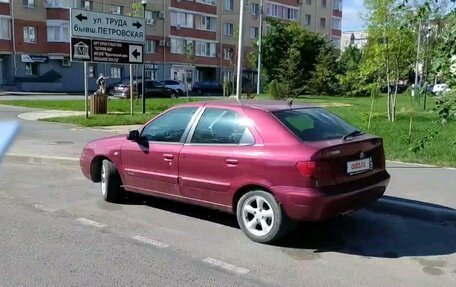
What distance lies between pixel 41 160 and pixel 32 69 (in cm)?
4117

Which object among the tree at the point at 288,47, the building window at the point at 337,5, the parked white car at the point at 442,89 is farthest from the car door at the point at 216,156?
the building window at the point at 337,5

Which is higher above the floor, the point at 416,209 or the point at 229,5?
the point at 229,5

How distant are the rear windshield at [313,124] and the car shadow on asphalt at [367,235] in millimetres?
1132

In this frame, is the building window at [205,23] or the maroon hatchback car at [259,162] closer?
the maroon hatchback car at [259,162]

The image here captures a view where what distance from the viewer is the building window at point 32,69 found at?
1889 inches

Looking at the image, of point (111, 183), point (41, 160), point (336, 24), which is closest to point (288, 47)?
point (336, 24)

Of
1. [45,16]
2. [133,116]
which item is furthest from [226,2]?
[133,116]

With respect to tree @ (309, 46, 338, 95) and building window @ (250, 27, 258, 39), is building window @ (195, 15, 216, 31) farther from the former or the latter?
tree @ (309, 46, 338, 95)

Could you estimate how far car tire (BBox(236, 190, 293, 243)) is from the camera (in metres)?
5.38

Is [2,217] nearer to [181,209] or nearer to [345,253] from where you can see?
[181,209]

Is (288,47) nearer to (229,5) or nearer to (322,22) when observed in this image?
(229,5)

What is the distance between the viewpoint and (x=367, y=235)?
19.5ft

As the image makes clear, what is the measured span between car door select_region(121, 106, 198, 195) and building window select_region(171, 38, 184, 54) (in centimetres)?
5230

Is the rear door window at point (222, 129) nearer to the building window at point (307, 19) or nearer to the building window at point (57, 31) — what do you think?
the building window at point (57, 31)
